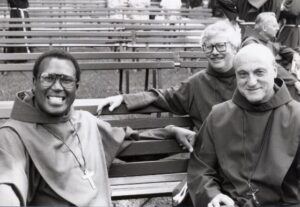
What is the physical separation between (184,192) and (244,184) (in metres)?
0.46

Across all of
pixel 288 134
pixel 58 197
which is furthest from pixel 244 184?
pixel 58 197

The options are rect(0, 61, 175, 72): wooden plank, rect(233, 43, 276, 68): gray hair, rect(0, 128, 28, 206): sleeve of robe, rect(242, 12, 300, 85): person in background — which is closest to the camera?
rect(0, 128, 28, 206): sleeve of robe

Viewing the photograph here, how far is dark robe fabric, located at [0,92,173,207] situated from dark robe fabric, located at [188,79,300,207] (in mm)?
660

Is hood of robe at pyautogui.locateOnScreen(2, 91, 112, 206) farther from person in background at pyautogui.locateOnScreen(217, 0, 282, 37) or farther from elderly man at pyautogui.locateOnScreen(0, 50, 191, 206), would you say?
person in background at pyautogui.locateOnScreen(217, 0, 282, 37)

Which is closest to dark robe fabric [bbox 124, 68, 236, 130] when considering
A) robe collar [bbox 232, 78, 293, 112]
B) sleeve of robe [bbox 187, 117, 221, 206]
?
sleeve of robe [bbox 187, 117, 221, 206]

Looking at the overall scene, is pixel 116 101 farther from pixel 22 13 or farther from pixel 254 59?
Answer: pixel 22 13

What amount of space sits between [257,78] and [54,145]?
133 cm

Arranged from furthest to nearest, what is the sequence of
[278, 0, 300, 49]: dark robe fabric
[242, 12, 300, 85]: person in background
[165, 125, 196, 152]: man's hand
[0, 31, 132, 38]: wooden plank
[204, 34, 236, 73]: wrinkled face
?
[0, 31, 132, 38]: wooden plank, [278, 0, 300, 49]: dark robe fabric, [242, 12, 300, 85]: person in background, [204, 34, 236, 73]: wrinkled face, [165, 125, 196, 152]: man's hand

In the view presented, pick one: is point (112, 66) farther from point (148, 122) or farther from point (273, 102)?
point (273, 102)

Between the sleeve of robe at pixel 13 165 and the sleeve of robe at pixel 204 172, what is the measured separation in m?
1.08

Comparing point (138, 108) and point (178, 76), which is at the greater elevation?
point (138, 108)

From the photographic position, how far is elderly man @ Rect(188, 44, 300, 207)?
11.1ft

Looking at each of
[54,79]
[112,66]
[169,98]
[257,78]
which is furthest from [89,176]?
[112,66]

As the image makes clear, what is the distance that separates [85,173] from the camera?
3.46 m
